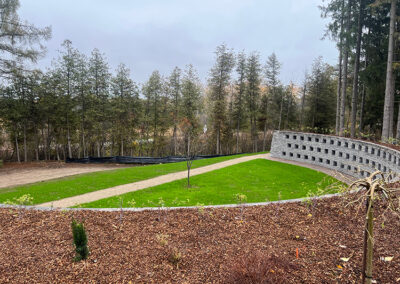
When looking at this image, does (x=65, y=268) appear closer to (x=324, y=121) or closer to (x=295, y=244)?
(x=295, y=244)

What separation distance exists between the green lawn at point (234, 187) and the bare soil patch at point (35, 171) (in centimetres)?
633

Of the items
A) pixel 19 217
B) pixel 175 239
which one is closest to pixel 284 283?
pixel 175 239

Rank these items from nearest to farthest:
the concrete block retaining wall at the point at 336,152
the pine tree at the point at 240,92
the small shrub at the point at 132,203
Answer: the small shrub at the point at 132,203 → the concrete block retaining wall at the point at 336,152 → the pine tree at the point at 240,92

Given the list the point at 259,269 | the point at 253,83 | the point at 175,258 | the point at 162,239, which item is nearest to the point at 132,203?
the point at 162,239

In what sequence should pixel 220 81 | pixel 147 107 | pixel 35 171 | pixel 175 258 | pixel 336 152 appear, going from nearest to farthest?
pixel 175 258
pixel 336 152
pixel 35 171
pixel 147 107
pixel 220 81

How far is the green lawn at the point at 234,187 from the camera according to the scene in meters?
6.20

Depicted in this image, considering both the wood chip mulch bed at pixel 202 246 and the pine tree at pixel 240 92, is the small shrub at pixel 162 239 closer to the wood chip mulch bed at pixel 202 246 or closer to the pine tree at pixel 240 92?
the wood chip mulch bed at pixel 202 246

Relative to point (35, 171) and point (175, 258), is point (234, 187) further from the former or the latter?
point (35, 171)

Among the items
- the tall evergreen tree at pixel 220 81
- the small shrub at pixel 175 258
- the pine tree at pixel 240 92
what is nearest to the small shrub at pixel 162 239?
the small shrub at pixel 175 258

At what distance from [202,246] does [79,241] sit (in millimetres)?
1600

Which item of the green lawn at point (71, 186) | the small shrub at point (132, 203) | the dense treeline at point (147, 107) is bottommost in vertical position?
the green lawn at point (71, 186)

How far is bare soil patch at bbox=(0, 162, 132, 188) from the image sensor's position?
10508 mm

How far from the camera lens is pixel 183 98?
18.3 meters

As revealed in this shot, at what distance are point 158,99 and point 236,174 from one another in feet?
34.6
